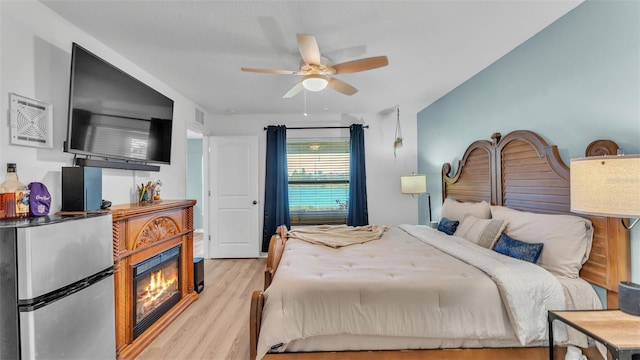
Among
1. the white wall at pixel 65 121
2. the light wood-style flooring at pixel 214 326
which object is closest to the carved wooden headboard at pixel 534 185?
the white wall at pixel 65 121

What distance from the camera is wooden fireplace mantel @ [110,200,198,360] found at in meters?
1.96

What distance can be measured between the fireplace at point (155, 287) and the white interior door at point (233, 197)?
5.62 feet

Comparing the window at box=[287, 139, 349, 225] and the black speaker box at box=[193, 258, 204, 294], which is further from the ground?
the window at box=[287, 139, 349, 225]

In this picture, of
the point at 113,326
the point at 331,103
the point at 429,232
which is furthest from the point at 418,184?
the point at 113,326

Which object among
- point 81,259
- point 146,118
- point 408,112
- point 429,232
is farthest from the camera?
point 408,112

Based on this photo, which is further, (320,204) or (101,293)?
(320,204)

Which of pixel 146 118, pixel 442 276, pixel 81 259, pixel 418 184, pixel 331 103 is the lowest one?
pixel 442 276

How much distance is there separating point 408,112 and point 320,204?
224cm

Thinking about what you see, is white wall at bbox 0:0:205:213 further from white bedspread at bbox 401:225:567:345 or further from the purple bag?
white bedspread at bbox 401:225:567:345

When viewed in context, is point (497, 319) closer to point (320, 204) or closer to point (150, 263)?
point (150, 263)

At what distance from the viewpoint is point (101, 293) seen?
1723mm

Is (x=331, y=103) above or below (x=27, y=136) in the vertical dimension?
above

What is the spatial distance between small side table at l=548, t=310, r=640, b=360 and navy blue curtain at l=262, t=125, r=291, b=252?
11.9ft

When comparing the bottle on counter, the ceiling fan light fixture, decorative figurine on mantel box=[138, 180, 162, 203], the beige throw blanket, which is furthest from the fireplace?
the ceiling fan light fixture
